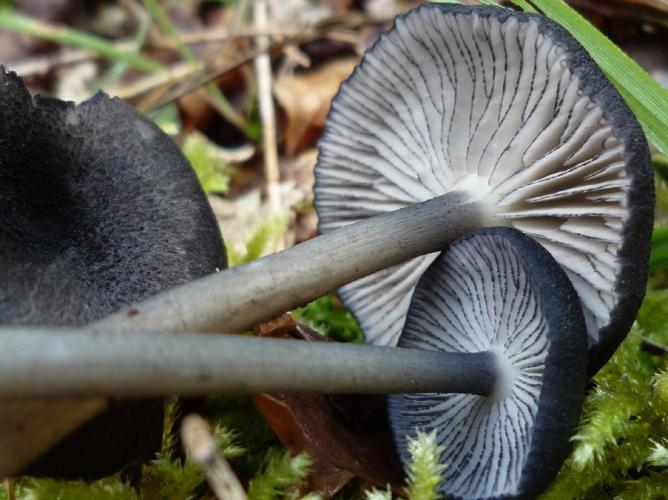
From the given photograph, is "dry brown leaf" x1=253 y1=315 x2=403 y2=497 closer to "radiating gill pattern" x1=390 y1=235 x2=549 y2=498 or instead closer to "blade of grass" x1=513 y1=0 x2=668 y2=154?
"radiating gill pattern" x1=390 y1=235 x2=549 y2=498

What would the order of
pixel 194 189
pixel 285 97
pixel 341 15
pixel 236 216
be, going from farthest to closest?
pixel 341 15 < pixel 285 97 < pixel 236 216 < pixel 194 189

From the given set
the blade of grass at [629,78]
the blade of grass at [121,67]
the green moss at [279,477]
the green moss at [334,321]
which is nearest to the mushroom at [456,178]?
the green moss at [334,321]

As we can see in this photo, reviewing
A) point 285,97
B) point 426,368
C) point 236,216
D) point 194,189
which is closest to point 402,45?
point 194,189

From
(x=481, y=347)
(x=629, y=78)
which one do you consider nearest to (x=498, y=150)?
(x=629, y=78)

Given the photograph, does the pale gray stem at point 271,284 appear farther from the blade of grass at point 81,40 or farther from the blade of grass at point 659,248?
the blade of grass at point 81,40

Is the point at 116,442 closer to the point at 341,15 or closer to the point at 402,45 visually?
the point at 402,45

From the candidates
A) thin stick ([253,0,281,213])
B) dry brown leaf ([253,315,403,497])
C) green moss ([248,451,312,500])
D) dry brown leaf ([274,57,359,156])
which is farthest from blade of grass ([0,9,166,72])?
green moss ([248,451,312,500])

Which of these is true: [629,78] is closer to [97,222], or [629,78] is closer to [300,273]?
[300,273]

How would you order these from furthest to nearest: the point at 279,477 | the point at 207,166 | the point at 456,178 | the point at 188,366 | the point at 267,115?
the point at 267,115, the point at 207,166, the point at 456,178, the point at 279,477, the point at 188,366
